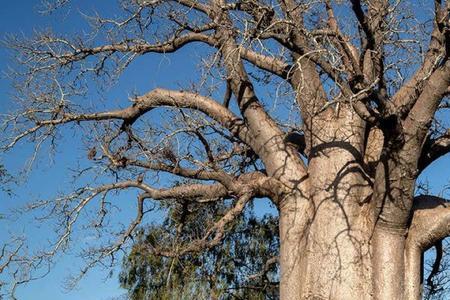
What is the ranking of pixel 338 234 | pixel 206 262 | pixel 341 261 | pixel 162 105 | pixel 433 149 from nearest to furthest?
pixel 341 261 < pixel 338 234 < pixel 433 149 < pixel 162 105 < pixel 206 262

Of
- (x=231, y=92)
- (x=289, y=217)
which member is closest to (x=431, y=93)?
(x=289, y=217)

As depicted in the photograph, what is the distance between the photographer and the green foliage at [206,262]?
8.55 meters

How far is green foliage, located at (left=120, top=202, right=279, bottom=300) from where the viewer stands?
8.55 meters

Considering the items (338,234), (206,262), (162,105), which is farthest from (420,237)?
(206,262)

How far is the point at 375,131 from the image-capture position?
6.70m

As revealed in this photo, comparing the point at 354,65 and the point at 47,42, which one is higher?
the point at 47,42

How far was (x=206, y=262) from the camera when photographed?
10.1 meters

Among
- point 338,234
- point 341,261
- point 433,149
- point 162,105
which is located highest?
point 162,105

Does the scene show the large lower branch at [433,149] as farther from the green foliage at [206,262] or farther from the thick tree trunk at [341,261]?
the green foliage at [206,262]

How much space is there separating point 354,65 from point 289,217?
60.3 inches

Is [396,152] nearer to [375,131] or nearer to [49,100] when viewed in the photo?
[375,131]

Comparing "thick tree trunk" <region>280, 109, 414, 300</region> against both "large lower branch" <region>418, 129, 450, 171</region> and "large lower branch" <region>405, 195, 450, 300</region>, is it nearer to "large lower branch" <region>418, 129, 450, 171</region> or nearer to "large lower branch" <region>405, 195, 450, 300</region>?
"large lower branch" <region>405, 195, 450, 300</region>

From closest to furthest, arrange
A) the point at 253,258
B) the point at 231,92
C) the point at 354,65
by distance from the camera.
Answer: the point at 354,65, the point at 231,92, the point at 253,258

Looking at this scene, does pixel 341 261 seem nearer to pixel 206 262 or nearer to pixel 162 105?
Result: pixel 162 105
